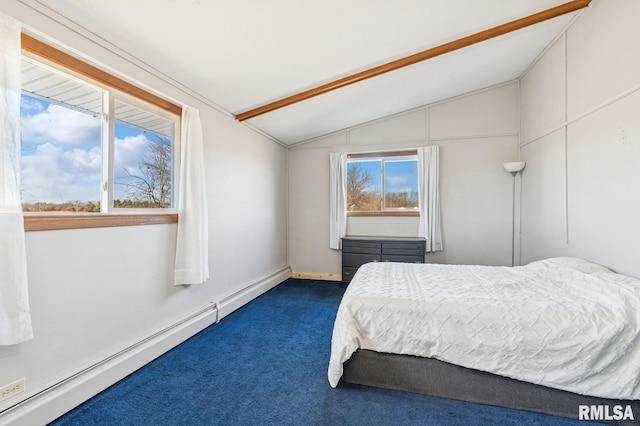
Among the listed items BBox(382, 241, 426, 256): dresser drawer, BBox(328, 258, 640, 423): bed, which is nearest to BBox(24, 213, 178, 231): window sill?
A: BBox(328, 258, 640, 423): bed

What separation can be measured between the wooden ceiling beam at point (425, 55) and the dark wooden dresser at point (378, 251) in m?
2.17

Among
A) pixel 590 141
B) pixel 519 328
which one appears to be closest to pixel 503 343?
pixel 519 328

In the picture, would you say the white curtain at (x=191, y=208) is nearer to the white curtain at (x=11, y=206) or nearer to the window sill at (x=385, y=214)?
the white curtain at (x=11, y=206)

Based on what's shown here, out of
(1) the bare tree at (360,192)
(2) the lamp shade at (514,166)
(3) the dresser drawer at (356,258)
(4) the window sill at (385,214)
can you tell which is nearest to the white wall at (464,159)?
(4) the window sill at (385,214)

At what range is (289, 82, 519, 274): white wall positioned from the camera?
424 centimetres

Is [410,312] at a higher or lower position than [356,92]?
lower

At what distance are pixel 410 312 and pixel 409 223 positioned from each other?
287 cm

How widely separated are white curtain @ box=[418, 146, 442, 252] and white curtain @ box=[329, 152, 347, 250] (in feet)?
3.93

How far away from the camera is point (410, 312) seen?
1911mm

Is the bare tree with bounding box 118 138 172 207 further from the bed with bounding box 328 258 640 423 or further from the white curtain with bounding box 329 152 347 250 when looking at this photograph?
the white curtain with bounding box 329 152 347 250

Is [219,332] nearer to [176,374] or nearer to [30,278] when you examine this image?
[176,374]

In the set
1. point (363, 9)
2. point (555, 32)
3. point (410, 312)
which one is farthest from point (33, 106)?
point (555, 32)

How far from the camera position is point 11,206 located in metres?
1.44

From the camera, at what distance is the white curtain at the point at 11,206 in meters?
1.41
